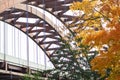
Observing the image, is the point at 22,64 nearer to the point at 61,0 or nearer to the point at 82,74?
the point at 61,0

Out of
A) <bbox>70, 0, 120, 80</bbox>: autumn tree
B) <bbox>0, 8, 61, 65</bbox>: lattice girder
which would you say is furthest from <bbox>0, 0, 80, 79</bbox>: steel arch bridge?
<bbox>70, 0, 120, 80</bbox>: autumn tree

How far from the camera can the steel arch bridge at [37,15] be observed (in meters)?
44.6

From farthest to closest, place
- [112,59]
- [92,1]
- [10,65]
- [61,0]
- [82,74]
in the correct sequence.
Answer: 1. [61,0]
2. [10,65]
3. [82,74]
4. [92,1]
5. [112,59]

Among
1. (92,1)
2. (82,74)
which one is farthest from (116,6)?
(82,74)

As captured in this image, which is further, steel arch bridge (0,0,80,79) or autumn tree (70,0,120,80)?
steel arch bridge (0,0,80,79)

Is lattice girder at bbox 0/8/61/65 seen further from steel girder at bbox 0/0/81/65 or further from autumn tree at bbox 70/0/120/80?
autumn tree at bbox 70/0/120/80

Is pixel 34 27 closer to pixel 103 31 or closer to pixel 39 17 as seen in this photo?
pixel 39 17

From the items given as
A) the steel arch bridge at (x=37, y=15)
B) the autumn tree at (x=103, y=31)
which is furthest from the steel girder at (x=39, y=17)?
the autumn tree at (x=103, y=31)

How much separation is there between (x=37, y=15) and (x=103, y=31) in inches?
1195

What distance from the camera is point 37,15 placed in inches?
1898

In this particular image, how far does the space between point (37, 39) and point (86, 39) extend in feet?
126

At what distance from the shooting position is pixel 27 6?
45.7 metres

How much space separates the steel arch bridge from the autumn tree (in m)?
20.8

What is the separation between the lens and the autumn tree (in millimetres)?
17641
